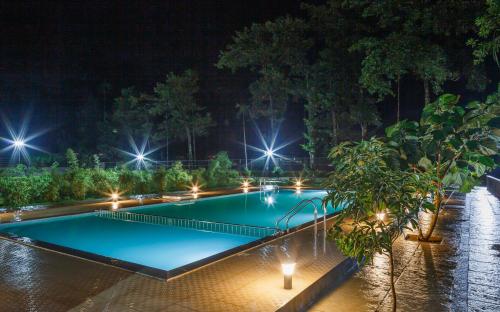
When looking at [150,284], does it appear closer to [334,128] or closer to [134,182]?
[134,182]

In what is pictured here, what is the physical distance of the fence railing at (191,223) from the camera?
29.7 ft

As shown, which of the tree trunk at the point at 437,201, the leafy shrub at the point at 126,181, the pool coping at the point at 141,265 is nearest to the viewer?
the pool coping at the point at 141,265

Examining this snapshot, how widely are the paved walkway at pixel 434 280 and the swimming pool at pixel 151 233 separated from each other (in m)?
2.35

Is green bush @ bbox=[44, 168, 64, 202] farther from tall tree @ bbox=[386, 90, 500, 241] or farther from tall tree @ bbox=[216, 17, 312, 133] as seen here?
tall tree @ bbox=[216, 17, 312, 133]

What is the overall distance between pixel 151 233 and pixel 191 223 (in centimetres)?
130

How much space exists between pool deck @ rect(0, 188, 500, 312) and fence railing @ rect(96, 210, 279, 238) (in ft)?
9.23

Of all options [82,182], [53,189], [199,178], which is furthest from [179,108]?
[53,189]

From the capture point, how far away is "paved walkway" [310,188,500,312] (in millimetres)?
3973

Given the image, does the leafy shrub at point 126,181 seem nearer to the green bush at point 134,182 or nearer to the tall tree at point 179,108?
the green bush at point 134,182

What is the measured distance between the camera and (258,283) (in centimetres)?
440

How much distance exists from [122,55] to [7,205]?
85.9 feet

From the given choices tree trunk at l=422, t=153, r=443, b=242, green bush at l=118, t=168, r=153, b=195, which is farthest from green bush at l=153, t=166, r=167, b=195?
tree trunk at l=422, t=153, r=443, b=242

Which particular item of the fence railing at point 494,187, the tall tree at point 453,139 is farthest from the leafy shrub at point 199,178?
the tall tree at point 453,139

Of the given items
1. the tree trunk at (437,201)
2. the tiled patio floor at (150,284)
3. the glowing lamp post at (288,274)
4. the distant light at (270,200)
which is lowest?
the distant light at (270,200)
